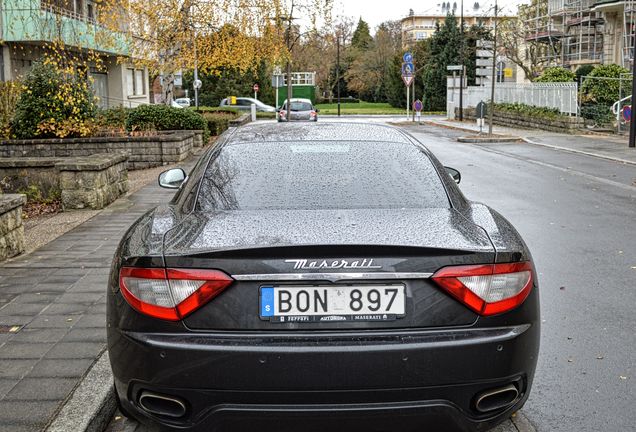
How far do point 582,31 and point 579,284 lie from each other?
5235cm

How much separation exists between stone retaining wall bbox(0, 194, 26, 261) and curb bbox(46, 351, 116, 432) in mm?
3577

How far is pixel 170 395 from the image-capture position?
302 centimetres

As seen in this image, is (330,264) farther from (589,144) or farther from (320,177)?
(589,144)

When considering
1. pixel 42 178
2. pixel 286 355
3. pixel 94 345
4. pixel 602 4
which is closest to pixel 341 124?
pixel 94 345

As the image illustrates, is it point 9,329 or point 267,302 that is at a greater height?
point 267,302

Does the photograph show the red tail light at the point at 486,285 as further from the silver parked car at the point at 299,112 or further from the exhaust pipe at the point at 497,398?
the silver parked car at the point at 299,112

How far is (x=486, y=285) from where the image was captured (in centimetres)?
307

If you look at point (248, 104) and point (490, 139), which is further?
point (248, 104)

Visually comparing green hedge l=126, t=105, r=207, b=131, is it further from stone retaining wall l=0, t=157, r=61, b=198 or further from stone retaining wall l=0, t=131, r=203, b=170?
stone retaining wall l=0, t=157, r=61, b=198

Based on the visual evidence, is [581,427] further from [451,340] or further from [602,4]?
[602,4]

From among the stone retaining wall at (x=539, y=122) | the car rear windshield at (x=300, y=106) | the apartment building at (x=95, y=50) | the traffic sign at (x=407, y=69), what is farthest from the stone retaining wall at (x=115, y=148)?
the traffic sign at (x=407, y=69)

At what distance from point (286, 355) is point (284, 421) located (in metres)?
0.26

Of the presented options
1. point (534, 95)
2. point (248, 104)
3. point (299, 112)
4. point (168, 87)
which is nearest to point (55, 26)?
point (168, 87)

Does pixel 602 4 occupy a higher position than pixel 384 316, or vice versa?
pixel 602 4
